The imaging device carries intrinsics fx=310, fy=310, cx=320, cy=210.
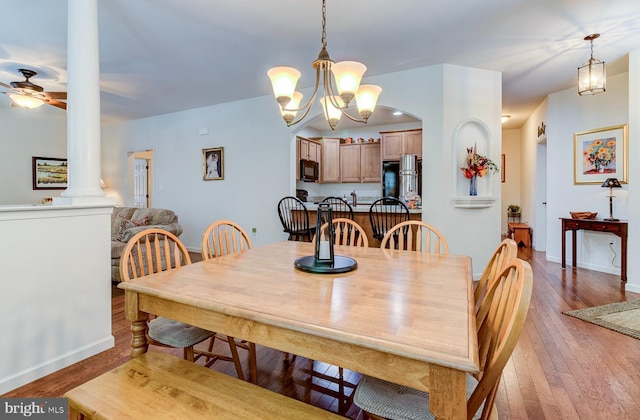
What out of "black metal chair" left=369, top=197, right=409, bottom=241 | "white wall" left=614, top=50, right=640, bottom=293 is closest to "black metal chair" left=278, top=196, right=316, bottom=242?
"black metal chair" left=369, top=197, right=409, bottom=241

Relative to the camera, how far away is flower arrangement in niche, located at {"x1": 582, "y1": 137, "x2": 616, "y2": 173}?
418 cm

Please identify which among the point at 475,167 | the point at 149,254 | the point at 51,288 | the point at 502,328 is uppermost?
the point at 475,167

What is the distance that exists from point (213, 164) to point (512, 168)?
21.4 feet

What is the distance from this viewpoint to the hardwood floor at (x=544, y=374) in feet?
5.34

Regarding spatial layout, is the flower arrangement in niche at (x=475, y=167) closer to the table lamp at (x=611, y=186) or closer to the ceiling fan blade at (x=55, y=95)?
the table lamp at (x=611, y=186)

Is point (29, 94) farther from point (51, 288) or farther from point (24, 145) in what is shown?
point (24, 145)

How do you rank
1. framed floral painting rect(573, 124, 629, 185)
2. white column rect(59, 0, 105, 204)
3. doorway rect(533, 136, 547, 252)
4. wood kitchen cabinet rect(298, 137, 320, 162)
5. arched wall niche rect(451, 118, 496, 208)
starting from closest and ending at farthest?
white column rect(59, 0, 105, 204), arched wall niche rect(451, 118, 496, 208), framed floral painting rect(573, 124, 629, 185), doorway rect(533, 136, 547, 252), wood kitchen cabinet rect(298, 137, 320, 162)

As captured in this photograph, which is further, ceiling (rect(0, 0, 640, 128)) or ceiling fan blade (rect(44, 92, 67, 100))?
ceiling fan blade (rect(44, 92, 67, 100))

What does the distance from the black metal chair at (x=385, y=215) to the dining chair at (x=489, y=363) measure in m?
2.29

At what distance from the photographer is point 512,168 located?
7.12 metres

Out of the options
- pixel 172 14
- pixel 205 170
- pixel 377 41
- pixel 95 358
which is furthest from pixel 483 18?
pixel 205 170

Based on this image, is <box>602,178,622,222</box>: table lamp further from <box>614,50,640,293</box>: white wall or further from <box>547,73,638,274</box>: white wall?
<box>614,50,640,293</box>: white wall

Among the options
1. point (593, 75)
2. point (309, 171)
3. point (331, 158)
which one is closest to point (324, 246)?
point (593, 75)

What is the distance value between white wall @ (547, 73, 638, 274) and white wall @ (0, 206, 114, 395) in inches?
224
